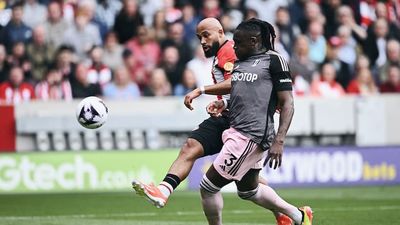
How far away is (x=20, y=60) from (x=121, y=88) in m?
1.92

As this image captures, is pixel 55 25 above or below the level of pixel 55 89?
above

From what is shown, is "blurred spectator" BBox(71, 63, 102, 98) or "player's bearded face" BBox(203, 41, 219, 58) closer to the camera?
"player's bearded face" BBox(203, 41, 219, 58)

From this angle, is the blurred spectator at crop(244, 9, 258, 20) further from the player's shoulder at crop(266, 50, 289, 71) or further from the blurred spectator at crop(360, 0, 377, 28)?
the player's shoulder at crop(266, 50, 289, 71)

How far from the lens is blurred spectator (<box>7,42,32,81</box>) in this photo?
20.1 m

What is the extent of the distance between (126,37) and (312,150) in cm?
455

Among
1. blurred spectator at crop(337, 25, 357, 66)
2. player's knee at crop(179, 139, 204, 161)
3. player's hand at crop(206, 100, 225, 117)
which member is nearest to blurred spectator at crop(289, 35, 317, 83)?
blurred spectator at crop(337, 25, 357, 66)

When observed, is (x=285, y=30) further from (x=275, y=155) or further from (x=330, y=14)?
(x=275, y=155)

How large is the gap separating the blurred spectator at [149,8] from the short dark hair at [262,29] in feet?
37.5

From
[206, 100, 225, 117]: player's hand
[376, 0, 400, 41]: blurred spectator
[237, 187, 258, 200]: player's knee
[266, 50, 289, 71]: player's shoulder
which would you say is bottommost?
[376, 0, 400, 41]: blurred spectator

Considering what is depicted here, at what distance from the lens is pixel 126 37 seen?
21.7m

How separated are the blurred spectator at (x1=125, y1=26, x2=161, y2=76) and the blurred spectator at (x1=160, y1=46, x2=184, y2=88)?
33 centimetres

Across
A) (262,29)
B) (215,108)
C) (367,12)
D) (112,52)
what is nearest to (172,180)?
(215,108)

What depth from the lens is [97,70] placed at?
2034 centimetres

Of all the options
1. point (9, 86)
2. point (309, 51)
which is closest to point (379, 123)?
point (309, 51)
